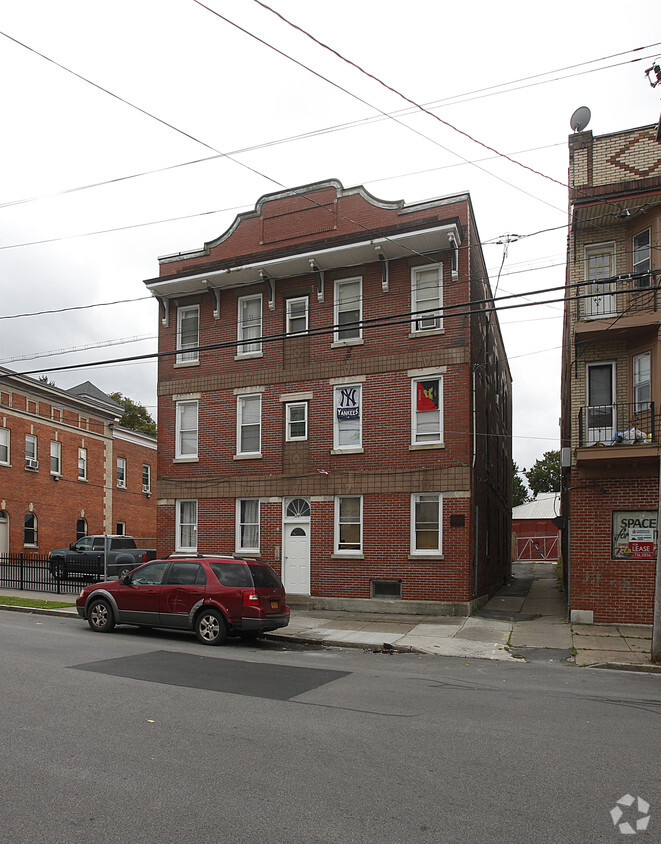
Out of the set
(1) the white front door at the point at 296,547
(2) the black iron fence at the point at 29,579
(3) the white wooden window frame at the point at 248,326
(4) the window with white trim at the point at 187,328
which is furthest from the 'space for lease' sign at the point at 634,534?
(2) the black iron fence at the point at 29,579

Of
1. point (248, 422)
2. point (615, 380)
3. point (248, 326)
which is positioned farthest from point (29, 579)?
point (615, 380)

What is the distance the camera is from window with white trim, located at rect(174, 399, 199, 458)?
22.2 meters

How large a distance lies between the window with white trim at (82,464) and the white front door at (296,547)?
78.7ft

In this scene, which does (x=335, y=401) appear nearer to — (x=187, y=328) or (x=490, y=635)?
(x=187, y=328)

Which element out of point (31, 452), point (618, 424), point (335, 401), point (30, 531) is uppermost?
point (335, 401)

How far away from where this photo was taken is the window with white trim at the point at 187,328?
22484 mm

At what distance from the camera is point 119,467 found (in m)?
44.2

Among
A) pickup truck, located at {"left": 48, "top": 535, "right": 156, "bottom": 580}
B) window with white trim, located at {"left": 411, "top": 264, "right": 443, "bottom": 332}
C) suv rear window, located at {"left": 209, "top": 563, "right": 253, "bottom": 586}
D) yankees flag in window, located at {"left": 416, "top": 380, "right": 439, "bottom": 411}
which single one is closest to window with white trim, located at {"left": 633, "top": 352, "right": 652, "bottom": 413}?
yankees flag in window, located at {"left": 416, "top": 380, "right": 439, "bottom": 411}

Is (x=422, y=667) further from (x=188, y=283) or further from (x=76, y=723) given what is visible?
(x=188, y=283)

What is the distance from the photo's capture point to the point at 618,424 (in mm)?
16672

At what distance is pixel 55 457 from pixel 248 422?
21.7 m

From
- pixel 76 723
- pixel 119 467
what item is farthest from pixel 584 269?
pixel 119 467

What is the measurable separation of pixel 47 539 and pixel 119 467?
7720 millimetres

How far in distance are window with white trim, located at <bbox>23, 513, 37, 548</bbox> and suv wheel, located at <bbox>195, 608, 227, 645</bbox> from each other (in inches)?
1035
